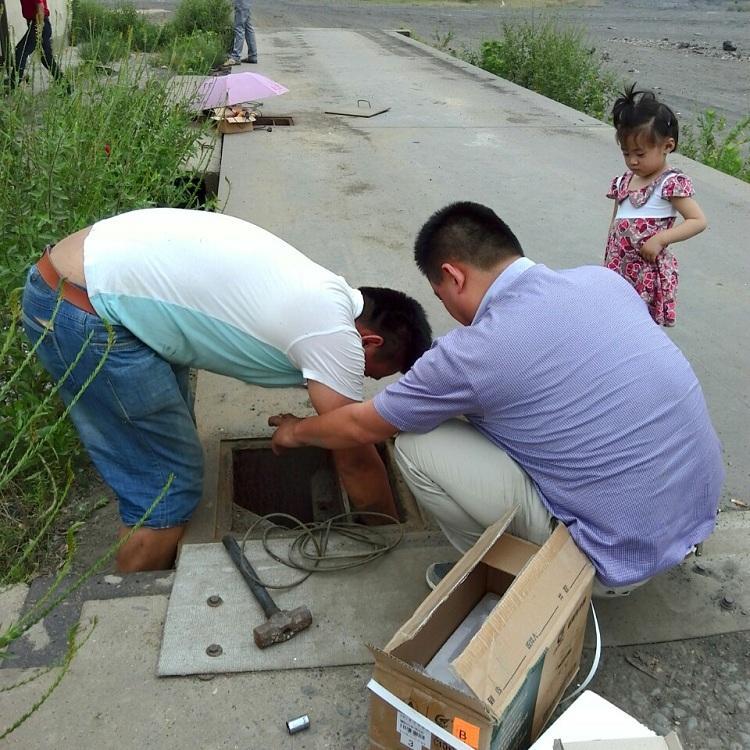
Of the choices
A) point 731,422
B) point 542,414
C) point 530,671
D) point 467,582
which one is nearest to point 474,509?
point 467,582

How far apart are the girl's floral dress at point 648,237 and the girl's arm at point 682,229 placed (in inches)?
1.5

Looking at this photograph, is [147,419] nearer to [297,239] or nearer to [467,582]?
[467,582]

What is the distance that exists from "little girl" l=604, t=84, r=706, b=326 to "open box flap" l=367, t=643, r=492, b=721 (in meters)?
2.34

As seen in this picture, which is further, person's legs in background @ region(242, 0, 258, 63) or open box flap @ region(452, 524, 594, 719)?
person's legs in background @ region(242, 0, 258, 63)

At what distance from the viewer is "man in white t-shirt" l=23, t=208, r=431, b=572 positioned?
2355mm

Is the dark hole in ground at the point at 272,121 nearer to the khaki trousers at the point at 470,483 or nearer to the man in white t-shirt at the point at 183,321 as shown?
the man in white t-shirt at the point at 183,321

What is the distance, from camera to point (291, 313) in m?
2.33

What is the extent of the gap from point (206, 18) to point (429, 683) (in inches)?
584

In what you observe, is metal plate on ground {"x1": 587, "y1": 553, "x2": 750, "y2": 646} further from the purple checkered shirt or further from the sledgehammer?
the sledgehammer

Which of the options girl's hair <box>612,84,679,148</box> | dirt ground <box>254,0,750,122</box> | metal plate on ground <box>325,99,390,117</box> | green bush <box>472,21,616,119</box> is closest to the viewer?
girl's hair <box>612,84,679,148</box>

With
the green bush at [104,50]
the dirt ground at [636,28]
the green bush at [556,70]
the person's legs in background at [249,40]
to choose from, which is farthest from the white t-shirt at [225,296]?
the dirt ground at [636,28]

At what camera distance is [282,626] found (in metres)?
2.21

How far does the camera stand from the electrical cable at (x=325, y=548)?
2.51 meters

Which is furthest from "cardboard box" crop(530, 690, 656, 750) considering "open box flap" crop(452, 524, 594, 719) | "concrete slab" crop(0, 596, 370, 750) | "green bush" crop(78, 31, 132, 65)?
"green bush" crop(78, 31, 132, 65)
